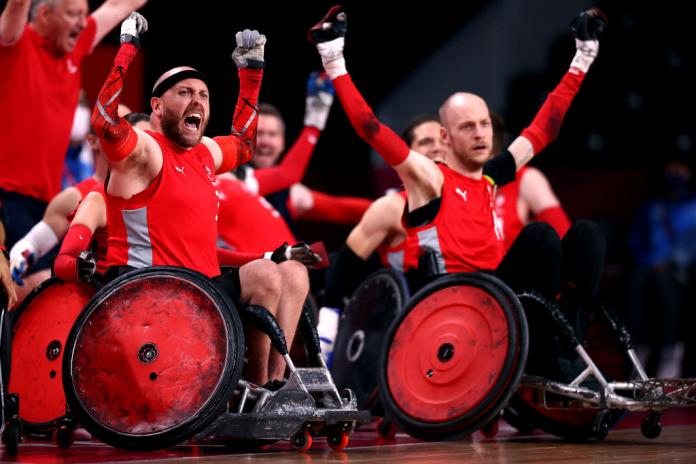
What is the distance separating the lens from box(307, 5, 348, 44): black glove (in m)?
4.90

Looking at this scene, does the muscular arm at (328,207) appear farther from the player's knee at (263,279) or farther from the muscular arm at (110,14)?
the player's knee at (263,279)

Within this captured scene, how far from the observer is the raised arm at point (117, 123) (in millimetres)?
3959

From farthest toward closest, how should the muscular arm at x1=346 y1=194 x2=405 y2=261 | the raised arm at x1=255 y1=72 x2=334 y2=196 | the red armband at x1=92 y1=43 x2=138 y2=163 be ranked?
the raised arm at x1=255 y1=72 x2=334 y2=196 → the muscular arm at x1=346 y1=194 x2=405 y2=261 → the red armband at x1=92 y1=43 x2=138 y2=163

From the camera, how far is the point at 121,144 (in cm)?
401

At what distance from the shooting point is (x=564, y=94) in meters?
5.51

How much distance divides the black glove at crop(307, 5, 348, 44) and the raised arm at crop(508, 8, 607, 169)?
102 centimetres

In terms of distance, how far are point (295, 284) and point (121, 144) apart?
2.68 feet

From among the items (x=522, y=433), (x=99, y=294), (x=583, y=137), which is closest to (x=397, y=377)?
(x=522, y=433)

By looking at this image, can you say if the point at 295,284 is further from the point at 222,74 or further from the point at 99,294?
the point at 222,74

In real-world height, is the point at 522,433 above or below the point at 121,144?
below

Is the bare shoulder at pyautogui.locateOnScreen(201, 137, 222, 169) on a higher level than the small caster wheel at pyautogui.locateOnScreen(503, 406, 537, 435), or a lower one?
higher

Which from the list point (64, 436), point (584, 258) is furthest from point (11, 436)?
point (584, 258)

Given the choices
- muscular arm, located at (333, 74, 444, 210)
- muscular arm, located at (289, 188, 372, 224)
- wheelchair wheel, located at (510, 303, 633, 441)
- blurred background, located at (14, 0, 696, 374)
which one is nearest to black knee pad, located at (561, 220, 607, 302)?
wheelchair wheel, located at (510, 303, 633, 441)

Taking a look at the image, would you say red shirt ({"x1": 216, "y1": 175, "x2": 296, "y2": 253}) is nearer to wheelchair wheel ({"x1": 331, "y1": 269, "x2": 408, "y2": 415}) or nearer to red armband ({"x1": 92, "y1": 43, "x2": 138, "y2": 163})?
wheelchair wheel ({"x1": 331, "y1": 269, "x2": 408, "y2": 415})
